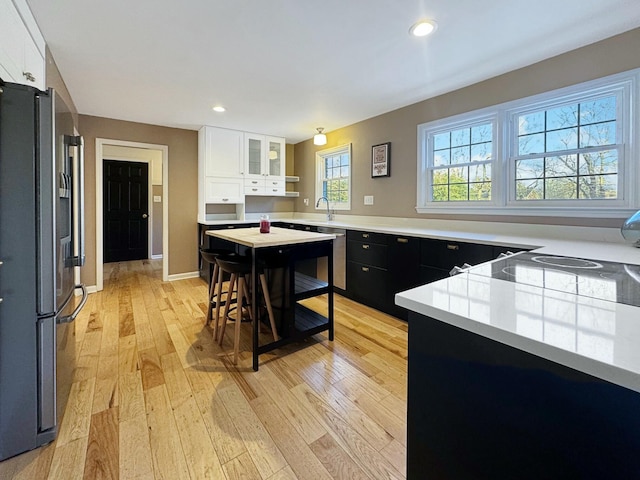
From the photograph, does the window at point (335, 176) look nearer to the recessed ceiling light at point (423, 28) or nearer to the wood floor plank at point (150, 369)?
the recessed ceiling light at point (423, 28)

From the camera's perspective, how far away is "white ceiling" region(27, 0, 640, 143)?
1.88 meters

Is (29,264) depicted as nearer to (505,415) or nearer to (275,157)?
(505,415)

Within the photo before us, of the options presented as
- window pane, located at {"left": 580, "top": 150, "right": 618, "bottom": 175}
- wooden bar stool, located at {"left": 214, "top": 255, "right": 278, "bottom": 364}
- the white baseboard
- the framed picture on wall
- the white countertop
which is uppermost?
the framed picture on wall

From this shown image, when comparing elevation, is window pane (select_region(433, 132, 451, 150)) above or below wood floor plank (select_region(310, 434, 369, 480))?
above

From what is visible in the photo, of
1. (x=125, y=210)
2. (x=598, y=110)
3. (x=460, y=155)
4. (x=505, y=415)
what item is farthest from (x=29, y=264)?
(x=125, y=210)

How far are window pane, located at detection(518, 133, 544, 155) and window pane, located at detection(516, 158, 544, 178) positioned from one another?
3.1 inches

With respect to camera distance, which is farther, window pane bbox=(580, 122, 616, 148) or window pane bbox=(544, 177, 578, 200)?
window pane bbox=(544, 177, 578, 200)

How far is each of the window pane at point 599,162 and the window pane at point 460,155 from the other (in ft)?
3.07

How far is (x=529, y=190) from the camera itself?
2.64 metres

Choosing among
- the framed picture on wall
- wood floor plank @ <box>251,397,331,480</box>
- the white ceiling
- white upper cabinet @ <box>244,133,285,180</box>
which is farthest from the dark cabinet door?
white upper cabinet @ <box>244,133,285,180</box>

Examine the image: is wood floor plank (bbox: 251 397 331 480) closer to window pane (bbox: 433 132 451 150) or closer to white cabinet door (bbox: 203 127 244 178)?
window pane (bbox: 433 132 451 150)

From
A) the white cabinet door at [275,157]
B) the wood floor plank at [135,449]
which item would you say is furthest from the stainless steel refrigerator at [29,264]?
the white cabinet door at [275,157]

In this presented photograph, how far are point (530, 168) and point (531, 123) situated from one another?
388mm

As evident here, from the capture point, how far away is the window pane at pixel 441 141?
129 inches
